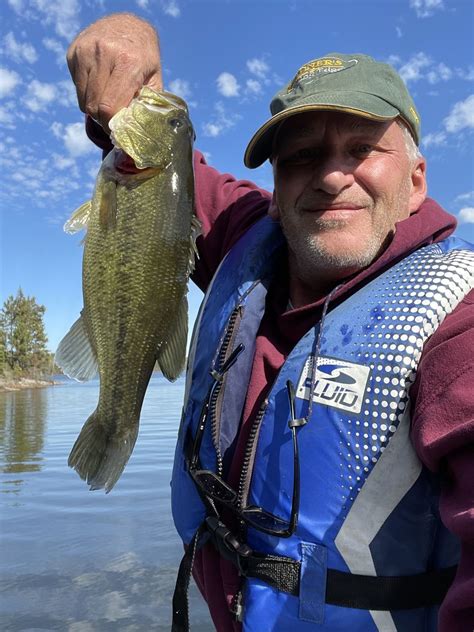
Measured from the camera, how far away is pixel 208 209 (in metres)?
3.67

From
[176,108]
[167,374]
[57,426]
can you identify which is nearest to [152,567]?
[167,374]

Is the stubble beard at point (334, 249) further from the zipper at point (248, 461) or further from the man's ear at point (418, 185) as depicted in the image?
the zipper at point (248, 461)

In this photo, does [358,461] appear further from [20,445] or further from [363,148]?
[20,445]

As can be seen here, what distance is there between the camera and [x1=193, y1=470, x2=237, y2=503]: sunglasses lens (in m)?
2.32

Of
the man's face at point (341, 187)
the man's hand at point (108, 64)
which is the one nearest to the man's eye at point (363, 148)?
the man's face at point (341, 187)

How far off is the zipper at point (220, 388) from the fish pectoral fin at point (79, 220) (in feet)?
3.05

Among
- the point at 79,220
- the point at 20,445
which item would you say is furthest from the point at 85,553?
the point at 20,445

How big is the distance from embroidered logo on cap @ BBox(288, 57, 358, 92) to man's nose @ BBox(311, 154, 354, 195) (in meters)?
0.43

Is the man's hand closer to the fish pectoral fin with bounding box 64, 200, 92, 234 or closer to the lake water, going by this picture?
the fish pectoral fin with bounding box 64, 200, 92, 234

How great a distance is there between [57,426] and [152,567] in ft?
47.7

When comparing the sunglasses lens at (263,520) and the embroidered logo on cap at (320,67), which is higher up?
the embroidered logo on cap at (320,67)

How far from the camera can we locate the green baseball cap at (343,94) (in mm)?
2484

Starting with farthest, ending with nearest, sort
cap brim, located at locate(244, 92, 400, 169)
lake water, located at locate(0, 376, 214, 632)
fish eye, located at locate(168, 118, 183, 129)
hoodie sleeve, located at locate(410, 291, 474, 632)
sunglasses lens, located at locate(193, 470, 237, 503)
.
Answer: lake water, located at locate(0, 376, 214, 632)
fish eye, located at locate(168, 118, 183, 129)
cap brim, located at locate(244, 92, 400, 169)
sunglasses lens, located at locate(193, 470, 237, 503)
hoodie sleeve, located at locate(410, 291, 474, 632)

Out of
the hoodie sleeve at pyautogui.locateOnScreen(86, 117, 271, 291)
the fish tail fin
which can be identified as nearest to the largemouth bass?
the fish tail fin
